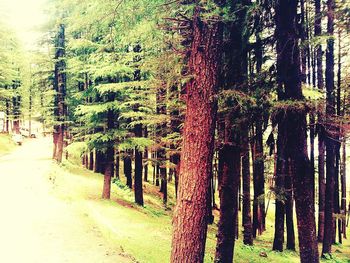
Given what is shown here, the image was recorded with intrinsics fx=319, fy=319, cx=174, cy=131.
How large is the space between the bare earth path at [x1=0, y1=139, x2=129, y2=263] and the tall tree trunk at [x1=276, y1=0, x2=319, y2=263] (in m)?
4.80

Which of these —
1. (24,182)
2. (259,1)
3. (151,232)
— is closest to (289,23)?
(259,1)

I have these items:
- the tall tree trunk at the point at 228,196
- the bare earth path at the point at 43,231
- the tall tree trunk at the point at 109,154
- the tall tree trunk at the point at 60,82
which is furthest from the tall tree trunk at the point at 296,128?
the tall tree trunk at the point at 60,82

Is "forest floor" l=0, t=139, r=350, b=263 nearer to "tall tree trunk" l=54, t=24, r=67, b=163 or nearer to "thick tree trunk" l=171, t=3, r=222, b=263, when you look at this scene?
"thick tree trunk" l=171, t=3, r=222, b=263

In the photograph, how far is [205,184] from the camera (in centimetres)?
558

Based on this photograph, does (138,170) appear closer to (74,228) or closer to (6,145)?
(74,228)

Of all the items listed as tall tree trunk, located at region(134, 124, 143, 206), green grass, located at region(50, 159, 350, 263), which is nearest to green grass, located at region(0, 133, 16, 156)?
green grass, located at region(50, 159, 350, 263)

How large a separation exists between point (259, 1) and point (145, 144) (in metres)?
10.4

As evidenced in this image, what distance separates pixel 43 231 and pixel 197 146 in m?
7.18

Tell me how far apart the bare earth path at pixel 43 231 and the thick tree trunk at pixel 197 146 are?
374 centimetres

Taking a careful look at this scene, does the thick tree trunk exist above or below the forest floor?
above

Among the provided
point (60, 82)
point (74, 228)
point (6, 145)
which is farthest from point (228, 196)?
point (6, 145)

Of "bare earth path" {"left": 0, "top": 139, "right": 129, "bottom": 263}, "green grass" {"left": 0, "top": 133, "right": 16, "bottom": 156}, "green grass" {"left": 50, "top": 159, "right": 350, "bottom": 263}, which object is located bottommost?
"green grass" {"left": 50, "top": 159, "right": 350, "bottom": 263}

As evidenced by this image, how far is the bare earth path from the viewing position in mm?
8367

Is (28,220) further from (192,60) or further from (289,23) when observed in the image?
(289,23)
